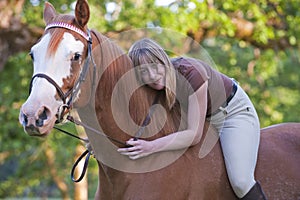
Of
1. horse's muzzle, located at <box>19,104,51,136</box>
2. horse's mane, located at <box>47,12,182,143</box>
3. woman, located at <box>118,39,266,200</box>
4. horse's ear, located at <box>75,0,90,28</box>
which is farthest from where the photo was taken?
A: woman, located at <box>118,39,266,200</box>

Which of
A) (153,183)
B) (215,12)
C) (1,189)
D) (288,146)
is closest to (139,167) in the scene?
(153,183)

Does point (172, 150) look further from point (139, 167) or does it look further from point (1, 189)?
point (1, 189)

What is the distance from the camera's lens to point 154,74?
403cm

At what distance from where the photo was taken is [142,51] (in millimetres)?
4094

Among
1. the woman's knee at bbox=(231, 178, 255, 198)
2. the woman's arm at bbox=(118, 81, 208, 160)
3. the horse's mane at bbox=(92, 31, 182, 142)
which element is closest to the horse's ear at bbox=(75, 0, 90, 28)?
the horse's mane at bbox=(92, 31, 182, 142)

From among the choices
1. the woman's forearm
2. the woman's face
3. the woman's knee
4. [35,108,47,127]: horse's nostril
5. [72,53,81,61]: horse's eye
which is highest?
[72,53,81,61]: horse's eye

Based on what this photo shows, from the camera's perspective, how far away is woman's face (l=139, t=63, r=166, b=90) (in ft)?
13.2

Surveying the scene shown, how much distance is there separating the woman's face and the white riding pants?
566 mm

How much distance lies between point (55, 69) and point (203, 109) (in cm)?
110

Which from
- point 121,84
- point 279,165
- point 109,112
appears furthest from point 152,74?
point 279,165

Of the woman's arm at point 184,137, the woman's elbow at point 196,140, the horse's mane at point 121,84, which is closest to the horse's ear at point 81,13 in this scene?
the horse's mane at point 121,84

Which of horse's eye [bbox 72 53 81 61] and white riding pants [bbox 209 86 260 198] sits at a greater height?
horse's eye [bbox 72 53 81 61]

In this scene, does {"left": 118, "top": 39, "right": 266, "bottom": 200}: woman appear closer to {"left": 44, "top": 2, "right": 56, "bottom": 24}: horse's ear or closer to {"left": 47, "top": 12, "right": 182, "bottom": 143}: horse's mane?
{"left": 47, "top": 12, "right": 182, "bottom": 143}: horse's mane

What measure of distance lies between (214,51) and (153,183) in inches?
510
